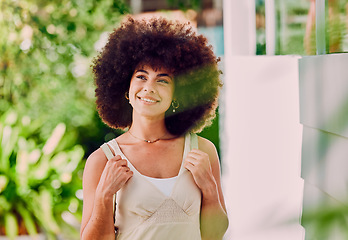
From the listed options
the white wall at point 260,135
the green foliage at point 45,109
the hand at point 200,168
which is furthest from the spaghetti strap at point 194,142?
the green foliage at point 45,109

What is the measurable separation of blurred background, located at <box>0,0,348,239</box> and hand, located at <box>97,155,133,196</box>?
2.31 meters

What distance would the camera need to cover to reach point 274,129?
258 centimetres

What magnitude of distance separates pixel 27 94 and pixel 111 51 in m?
3.97

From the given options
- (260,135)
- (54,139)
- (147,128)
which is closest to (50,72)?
(54,139)

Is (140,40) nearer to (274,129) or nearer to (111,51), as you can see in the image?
(111,51)

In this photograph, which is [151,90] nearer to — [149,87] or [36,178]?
[149,87]

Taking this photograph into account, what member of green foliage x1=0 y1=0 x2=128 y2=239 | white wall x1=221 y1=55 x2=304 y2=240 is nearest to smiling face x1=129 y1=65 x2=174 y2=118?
white wall x1=221 y1=55 x2=304 y2=240

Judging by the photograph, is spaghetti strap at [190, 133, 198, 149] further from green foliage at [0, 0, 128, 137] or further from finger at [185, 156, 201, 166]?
green foliage at [0, 0, 128, 137]

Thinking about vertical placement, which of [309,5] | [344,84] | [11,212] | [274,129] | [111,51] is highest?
[309,5]

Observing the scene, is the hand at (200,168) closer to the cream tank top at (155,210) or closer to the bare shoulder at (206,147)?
the cream tank top at (155,210)

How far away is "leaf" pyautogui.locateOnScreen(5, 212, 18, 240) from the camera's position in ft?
14.7

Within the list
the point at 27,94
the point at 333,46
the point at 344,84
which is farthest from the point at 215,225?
the point at 27,94

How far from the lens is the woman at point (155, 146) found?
4.98 ft

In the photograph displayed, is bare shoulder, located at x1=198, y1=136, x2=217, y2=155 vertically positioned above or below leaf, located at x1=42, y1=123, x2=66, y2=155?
above
